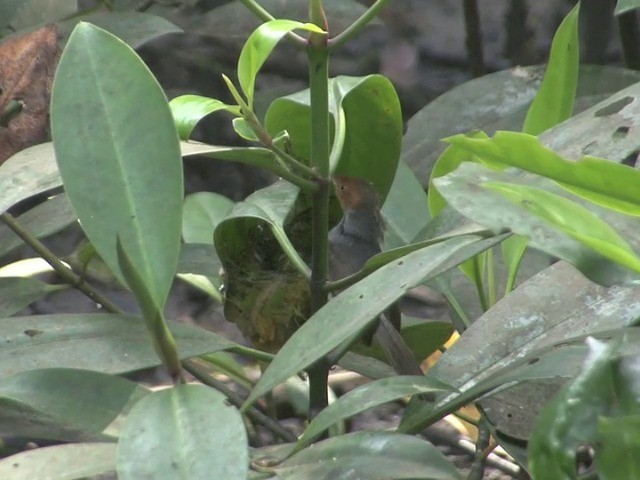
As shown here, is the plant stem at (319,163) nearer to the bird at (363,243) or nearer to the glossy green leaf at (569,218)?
the bird at (363,243)

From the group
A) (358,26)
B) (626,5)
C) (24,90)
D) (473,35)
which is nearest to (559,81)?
(626,5)

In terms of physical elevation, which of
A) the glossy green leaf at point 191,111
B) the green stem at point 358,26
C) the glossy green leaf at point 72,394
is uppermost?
the green stem at point 358,26

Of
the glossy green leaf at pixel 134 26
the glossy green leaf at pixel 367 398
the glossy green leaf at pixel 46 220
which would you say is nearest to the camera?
the glossy green leaf at pixel 367 398

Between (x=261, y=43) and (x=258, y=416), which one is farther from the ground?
(x=261, y=43)

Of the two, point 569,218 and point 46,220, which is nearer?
point 569,218

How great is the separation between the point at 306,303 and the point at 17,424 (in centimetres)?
26

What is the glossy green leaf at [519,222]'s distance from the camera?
437mm

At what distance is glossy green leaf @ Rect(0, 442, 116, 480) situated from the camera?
46 cm

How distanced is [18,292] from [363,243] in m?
0.31

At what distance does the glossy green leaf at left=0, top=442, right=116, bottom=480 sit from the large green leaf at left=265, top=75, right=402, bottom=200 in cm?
32

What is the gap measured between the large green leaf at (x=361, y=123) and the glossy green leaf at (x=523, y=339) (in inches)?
7.5

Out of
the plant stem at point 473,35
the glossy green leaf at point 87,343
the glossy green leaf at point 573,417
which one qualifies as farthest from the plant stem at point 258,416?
the plant stem at point 473,35

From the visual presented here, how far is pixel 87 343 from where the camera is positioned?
1.89 feet

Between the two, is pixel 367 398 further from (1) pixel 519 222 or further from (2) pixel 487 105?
(2) pixel 487 105
